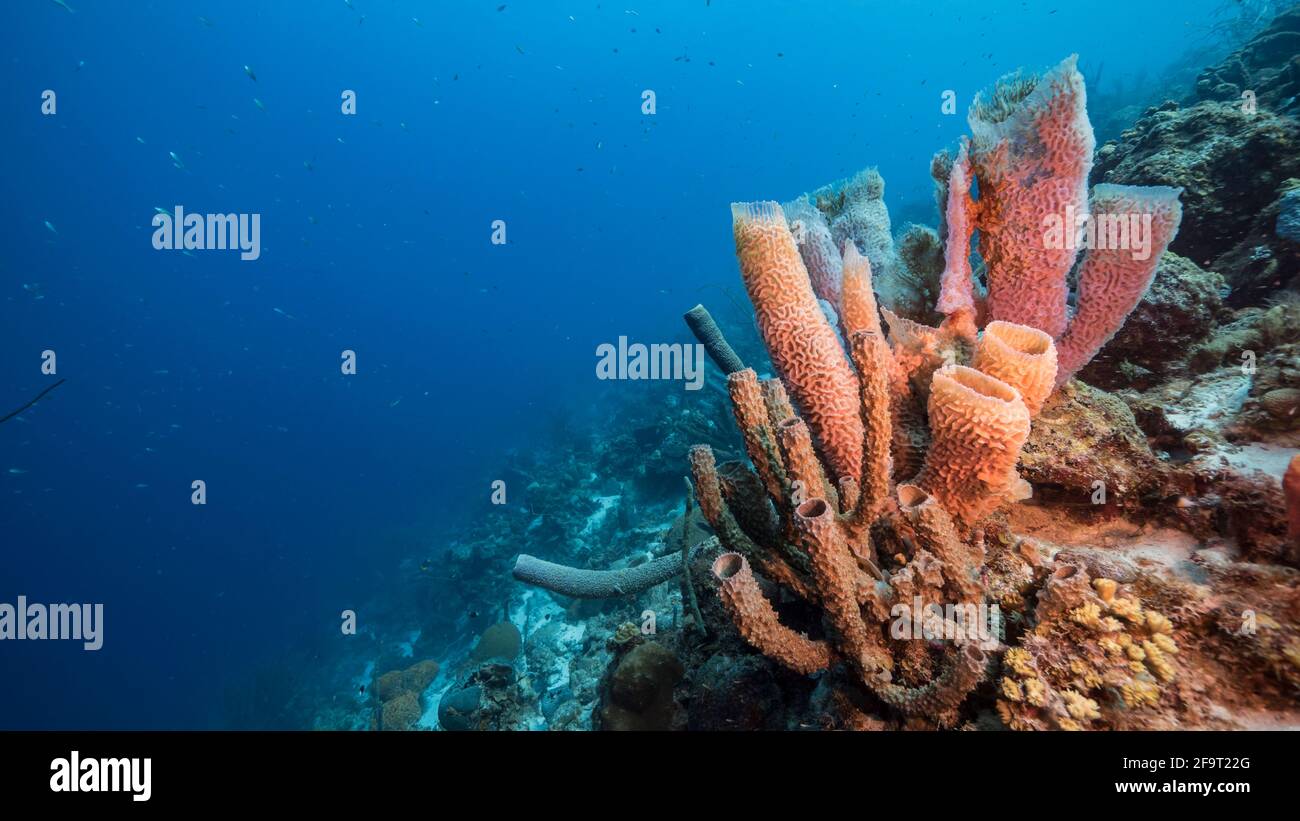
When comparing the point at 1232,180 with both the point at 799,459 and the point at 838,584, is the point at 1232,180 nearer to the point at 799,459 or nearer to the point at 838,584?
the point at 799,459

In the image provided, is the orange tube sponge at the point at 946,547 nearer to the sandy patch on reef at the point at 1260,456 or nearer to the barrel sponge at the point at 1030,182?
the barrel sponge at the point at 1030,182

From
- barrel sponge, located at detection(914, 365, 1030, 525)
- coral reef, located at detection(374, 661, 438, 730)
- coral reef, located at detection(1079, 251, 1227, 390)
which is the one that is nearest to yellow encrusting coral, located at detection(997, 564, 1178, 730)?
barrel sponge, located at detection(914, 365, 1030, 525)

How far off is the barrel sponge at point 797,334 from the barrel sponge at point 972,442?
1.34 feet

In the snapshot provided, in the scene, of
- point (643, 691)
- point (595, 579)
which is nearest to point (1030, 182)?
point (643, 691)

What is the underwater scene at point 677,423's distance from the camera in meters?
2.00

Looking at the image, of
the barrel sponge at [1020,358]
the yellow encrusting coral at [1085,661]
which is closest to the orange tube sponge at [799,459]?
the barrel sponge at [1020,358]

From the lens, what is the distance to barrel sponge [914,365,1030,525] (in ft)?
6.03

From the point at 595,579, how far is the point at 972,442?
12.2 feet

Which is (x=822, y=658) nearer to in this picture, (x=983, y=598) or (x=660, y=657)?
(x=983, y=598)

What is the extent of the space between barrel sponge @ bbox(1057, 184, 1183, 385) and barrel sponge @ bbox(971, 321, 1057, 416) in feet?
2.26

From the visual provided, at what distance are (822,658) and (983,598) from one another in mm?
728

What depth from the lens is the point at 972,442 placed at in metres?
1.94
